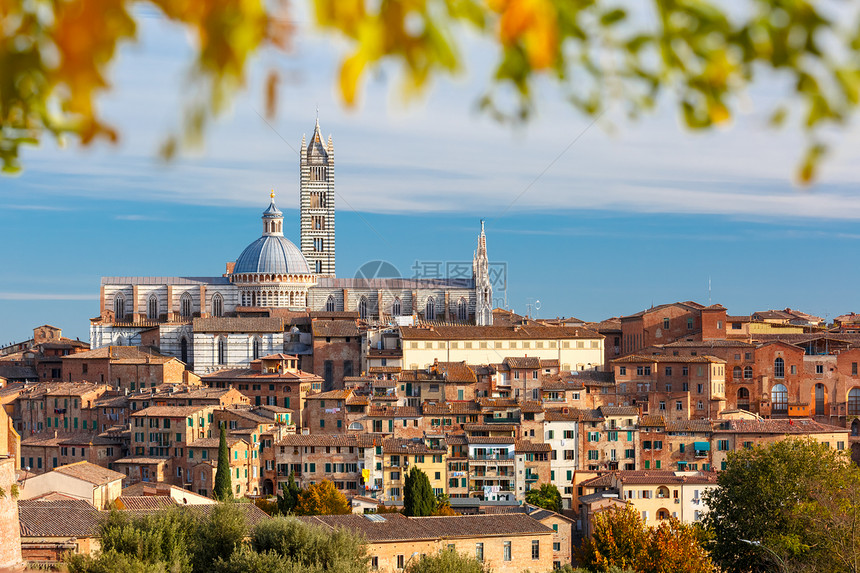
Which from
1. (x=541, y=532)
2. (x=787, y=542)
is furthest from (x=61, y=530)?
(x=787, y=542)

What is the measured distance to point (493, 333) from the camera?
197ft

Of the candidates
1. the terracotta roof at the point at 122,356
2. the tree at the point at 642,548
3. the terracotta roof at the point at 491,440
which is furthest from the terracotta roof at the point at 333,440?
the terracotta roof at the point at 122,356

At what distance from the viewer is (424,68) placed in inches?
84.1

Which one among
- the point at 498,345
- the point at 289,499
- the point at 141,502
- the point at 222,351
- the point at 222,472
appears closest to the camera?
the point at 141,502

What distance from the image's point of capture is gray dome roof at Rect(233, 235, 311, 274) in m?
72.8

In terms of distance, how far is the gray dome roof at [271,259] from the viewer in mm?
72750

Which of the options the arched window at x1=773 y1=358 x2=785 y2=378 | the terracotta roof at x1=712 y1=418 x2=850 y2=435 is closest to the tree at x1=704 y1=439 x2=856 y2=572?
the terracotta roof at x1=712 y1=418 x2=850 y2=435

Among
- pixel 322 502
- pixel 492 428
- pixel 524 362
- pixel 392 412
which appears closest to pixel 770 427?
pixel 492 428

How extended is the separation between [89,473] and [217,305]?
37005 millimetres

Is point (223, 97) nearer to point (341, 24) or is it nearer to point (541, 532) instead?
point (341, 24)

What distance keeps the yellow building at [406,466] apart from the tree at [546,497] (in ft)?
Answer: 10.5

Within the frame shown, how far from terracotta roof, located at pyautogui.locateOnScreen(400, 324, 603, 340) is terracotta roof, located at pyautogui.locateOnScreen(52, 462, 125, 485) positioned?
2252 centimetres

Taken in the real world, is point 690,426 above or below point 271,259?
below

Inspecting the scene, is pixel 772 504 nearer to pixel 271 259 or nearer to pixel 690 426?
pixel 690 426
